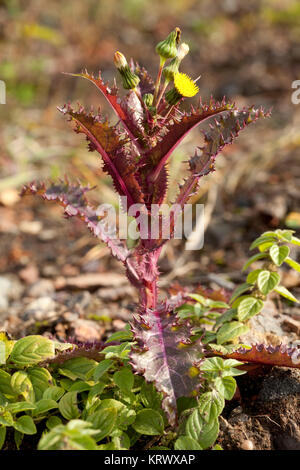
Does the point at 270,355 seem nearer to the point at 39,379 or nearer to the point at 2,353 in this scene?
the point at 39,379

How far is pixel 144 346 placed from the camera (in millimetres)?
1504

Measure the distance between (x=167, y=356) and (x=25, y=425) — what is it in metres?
0.46

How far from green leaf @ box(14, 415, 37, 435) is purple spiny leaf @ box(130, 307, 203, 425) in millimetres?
343

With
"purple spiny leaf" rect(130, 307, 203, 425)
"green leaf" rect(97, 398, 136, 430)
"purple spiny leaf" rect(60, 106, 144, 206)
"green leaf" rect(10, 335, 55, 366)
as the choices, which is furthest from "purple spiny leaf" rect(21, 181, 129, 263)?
"green leaf" rect(97, 398, 136, 430)

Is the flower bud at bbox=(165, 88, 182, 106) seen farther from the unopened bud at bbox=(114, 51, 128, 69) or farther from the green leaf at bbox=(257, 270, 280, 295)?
the green leaf at bbox=(257, 270, 280, 295)

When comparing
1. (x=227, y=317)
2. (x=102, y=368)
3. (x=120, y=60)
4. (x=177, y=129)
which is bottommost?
(x=102, y=368)

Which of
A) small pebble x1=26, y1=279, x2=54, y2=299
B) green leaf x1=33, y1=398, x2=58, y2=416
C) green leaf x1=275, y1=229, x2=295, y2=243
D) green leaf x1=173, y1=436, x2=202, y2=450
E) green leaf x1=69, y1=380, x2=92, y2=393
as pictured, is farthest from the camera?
small pebble x1=26, y1=279, x2=54, y2=299

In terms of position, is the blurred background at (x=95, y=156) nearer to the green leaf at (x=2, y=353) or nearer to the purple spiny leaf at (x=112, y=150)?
the green leaf at (x=2, y=353)

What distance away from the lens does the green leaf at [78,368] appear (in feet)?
5.42

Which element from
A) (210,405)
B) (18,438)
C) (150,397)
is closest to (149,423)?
(150,397)

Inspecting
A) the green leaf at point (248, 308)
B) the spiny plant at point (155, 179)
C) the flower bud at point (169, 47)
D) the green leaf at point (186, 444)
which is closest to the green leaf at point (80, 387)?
the spiny plant at point (155, 179)

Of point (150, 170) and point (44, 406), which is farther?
point (150, 170)

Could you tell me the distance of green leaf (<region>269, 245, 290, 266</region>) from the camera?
1693 mm

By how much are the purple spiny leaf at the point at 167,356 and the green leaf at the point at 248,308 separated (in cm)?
24
